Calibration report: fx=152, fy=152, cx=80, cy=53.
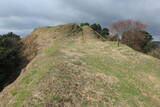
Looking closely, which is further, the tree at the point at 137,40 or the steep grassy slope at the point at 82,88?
the tree at the point at 137,40

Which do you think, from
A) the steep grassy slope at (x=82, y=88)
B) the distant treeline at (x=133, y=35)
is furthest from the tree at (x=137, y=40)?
the steep grassy slope at (x=82, y=88)

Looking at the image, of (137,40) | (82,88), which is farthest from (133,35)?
(82,88)

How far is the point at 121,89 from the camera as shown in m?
8.00

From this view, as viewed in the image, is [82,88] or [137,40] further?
[137,40]

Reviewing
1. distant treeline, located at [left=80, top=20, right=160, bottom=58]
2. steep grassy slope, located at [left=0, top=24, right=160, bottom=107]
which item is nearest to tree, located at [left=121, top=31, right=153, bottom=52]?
distant treeline, located at [left=80, top=20, right=160, bottom=58]

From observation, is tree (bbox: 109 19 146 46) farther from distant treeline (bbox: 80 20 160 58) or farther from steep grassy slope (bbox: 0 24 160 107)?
steep grassy slope (bbox: 0 24 160 107)

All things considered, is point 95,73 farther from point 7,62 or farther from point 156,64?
point 7,62

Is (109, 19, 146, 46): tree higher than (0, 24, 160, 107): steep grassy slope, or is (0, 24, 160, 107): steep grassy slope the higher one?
(109, 19, 146, 46): tree

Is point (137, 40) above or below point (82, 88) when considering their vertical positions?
above

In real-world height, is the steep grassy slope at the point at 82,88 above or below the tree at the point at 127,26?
below

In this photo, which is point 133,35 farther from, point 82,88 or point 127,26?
point 82,88

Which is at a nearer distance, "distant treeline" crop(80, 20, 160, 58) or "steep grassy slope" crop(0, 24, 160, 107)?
"steep grassy slope" crop(0, 24, 160, 107)

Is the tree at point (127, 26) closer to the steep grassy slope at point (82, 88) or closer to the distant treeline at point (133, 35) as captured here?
the distant treeline at point (133, 35)

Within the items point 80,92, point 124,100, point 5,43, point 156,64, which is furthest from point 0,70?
point 156,64
